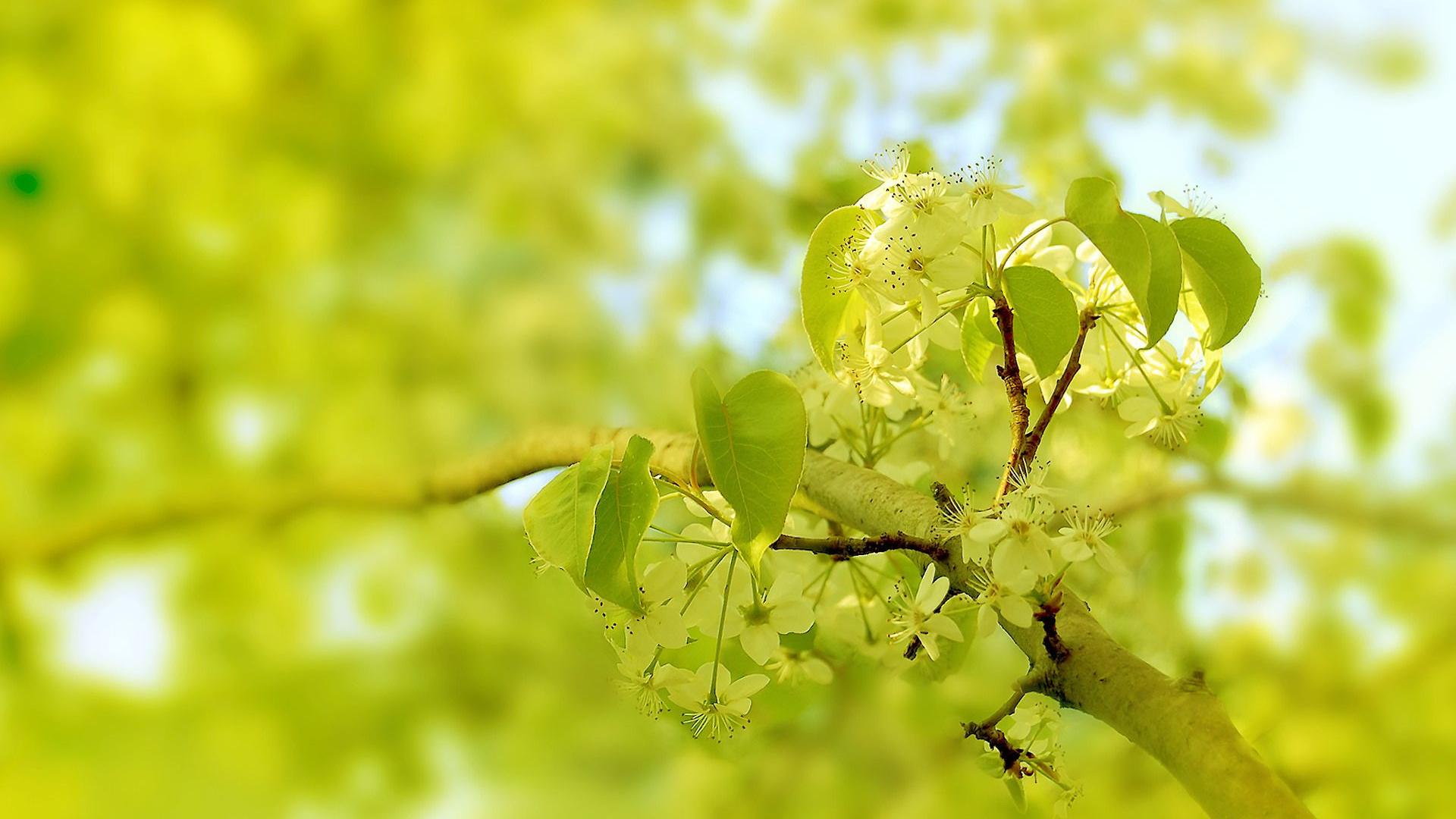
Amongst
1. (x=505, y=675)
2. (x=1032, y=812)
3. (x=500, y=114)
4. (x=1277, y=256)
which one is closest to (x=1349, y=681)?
(x=1277, y=256)

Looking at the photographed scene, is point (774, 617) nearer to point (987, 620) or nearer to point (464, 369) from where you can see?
point (987, 620)

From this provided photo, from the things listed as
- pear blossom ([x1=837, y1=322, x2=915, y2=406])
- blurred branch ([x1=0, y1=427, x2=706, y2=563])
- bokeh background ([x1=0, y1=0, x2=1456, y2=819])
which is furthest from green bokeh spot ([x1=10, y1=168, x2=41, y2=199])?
pear blossom ([x1=837, y1=322, x2=915, y2=406])

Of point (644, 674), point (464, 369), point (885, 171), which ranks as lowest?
point (644, 674)

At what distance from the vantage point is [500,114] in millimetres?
1465

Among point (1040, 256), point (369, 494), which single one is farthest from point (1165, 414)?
point (369, 494)

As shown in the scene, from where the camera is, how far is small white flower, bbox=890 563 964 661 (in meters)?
0.21

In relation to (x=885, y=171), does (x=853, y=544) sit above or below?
below

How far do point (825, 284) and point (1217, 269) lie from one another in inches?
3.0

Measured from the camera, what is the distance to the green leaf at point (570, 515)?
20 centimetres

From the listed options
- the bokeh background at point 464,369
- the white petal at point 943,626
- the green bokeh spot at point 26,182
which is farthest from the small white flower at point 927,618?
the green bokeh spot at point 26,182

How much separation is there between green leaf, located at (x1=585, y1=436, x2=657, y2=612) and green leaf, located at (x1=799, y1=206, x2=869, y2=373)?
0.15ft

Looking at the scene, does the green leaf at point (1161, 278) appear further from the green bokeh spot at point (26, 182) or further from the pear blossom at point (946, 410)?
the green bokeh spot at point (26, 182)

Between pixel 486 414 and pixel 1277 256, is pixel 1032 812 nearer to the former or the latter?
pixel 1277 256

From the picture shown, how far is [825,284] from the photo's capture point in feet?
0.73
